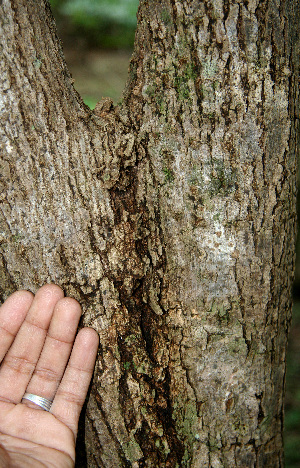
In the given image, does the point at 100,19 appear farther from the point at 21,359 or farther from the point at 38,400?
the point at 38,400

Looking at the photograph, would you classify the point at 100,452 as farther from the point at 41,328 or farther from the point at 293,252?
the point at 293,252

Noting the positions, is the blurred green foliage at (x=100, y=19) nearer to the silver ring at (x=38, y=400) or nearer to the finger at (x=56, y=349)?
the finger at (x=56, y=349)

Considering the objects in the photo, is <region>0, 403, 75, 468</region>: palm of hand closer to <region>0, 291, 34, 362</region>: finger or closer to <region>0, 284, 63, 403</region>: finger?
<region>0, 284, 63, 403</region>: finger

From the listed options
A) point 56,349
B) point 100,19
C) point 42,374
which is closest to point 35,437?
point 42,374

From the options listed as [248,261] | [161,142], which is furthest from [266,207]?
[161,142]

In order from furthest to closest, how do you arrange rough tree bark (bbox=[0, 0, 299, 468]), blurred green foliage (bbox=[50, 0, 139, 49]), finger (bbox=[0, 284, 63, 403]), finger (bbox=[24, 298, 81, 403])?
1. blurred green foliage (bbox=[50, 0, 139, 49])
2. finger (bbox=[0, 284, 63, 403])
3. finger (bbox=[24, 298, 81, 403])
4. rough tree bark (bbox=[0, 0, 299, 468])

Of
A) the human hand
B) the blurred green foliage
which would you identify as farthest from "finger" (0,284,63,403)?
the blurred green foliage

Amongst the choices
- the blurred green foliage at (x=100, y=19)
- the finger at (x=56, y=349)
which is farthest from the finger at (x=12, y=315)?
the blurred green foliage at (x=100, y=19)
